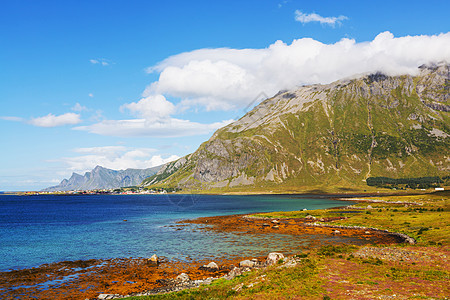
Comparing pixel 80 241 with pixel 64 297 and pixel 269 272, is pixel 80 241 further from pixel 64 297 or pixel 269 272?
pixel 269 272

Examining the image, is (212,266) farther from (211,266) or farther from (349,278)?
(349,278)

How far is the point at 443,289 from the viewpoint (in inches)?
1202

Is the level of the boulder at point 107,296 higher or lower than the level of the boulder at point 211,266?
higher

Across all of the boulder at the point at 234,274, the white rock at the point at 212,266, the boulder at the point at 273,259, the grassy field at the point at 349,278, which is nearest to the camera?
the grassy field at the point at 349,278

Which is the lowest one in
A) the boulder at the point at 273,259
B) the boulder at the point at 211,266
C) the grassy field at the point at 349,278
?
the boulder at the point at 211,266

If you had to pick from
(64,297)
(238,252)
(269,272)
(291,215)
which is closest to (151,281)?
(64,297)

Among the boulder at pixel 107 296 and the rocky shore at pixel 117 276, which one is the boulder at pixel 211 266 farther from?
the boulder at pixel 107 296

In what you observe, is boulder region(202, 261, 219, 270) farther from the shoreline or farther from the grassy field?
the grassy field

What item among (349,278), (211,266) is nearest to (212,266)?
(211,266)

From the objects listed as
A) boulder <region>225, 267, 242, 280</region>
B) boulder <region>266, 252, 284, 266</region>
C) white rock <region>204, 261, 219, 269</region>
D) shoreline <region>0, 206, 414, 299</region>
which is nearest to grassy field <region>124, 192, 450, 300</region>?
boulder <region>225, 267, 242, 280</region>

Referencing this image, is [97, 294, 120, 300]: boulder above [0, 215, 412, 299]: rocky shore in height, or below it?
above

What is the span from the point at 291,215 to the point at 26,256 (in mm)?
97212

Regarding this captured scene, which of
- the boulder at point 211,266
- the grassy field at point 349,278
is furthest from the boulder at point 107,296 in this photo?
the boulder at point 211,266

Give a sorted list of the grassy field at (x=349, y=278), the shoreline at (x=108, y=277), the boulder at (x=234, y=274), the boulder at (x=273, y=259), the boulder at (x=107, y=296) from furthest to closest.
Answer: the boulder at (x=273, y=259), the boulder at (x=234, y=274), the shoreline at (x=108, y=277), the boulder at (x=107, y=296), the grassy field at (x=349, y=278)
